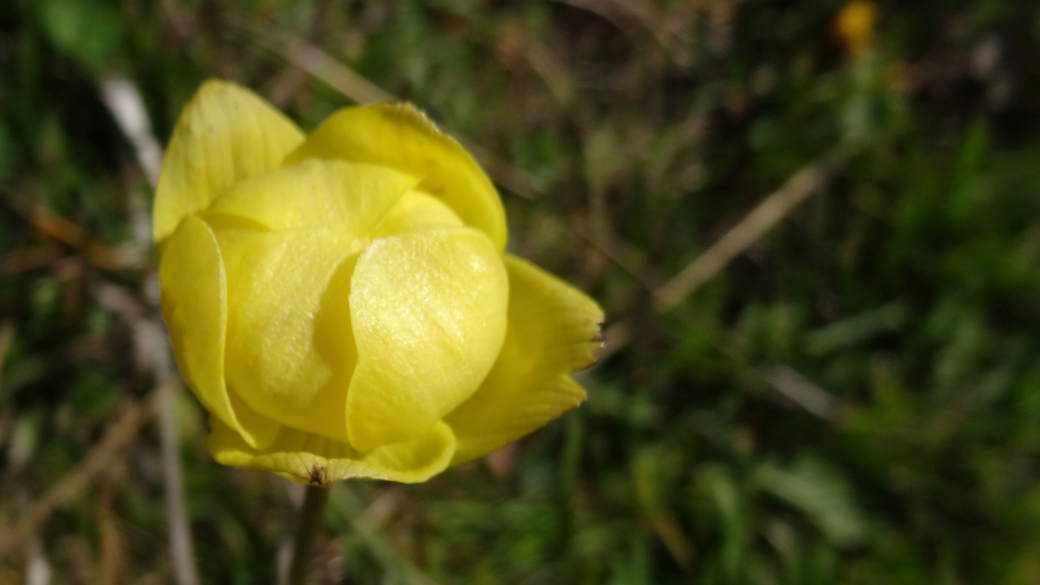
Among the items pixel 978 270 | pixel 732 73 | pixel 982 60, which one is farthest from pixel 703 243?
pixel 982 60

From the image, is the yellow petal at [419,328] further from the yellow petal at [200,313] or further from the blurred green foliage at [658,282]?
the blurred green foliage at [658,282]

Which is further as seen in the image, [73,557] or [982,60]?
[982,60]

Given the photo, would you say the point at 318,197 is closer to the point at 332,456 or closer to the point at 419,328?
the point at 419,328

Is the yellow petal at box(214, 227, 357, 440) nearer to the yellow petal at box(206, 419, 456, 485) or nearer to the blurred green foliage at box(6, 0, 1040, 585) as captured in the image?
the yellow petal at box(206, 419, 456, 485)

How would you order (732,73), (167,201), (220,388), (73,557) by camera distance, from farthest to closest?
(732,73)
(73,557)
(167,201)
(220,388)

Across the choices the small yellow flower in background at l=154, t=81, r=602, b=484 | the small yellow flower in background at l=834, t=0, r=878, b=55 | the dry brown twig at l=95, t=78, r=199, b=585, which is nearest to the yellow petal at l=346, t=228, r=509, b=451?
the small yellow flower in background at l=154, t=81, r=602, b=484

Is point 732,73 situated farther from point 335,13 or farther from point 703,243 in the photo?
point 335,13
